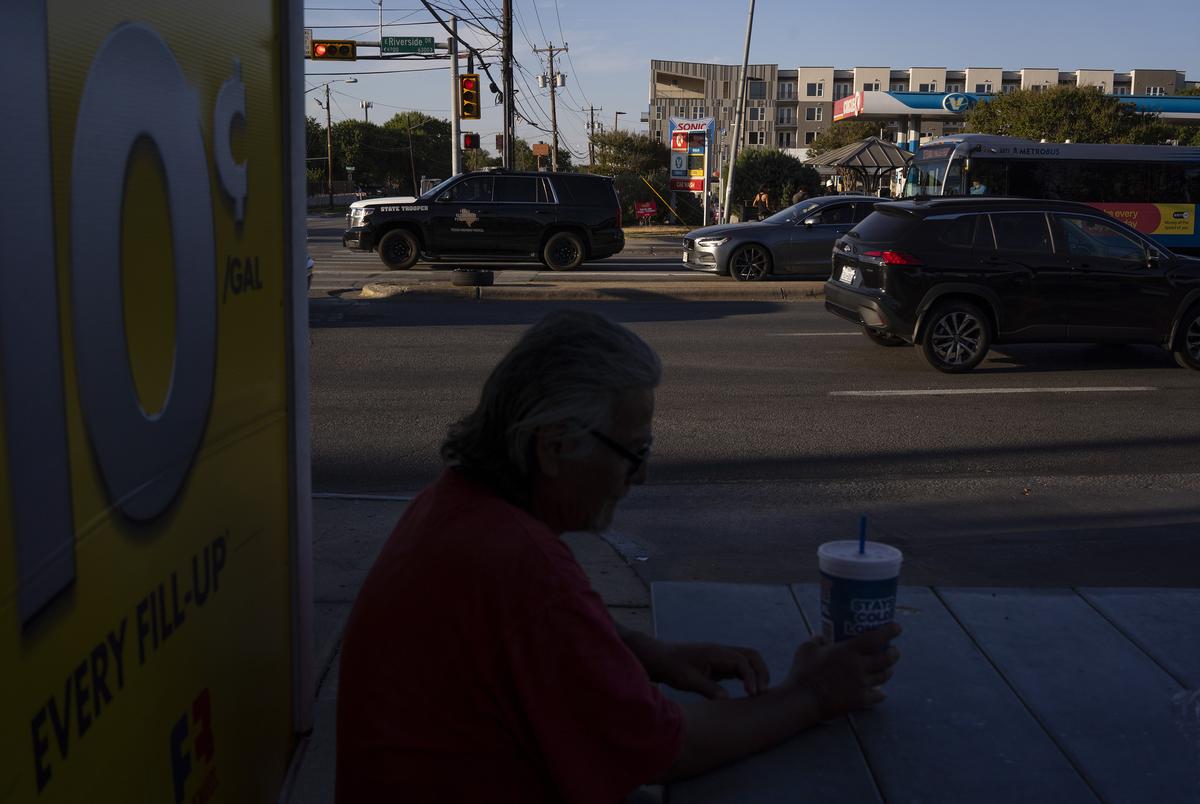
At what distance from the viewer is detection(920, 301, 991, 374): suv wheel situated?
10.9 metres

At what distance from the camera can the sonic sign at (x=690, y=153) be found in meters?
38.1

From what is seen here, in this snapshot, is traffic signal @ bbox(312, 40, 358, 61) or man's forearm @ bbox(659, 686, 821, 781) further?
traffic signal @ bbox(312, 40, 358, 61)

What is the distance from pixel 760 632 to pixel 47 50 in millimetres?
1972

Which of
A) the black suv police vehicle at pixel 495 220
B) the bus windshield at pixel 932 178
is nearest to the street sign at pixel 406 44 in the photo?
the black suv police vehicle at pixel 495 220

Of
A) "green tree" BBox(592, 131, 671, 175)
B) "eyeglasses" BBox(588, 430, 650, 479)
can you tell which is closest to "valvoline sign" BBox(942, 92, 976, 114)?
"green tree" BBox(592, 131, 671, 175)

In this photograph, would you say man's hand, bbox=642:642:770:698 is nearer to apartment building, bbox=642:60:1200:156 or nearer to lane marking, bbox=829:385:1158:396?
lane marking, bbox=829:385:1158:396

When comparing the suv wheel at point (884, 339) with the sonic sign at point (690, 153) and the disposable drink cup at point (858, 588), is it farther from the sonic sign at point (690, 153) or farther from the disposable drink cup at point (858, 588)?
the sonic sign at point (690, 153)

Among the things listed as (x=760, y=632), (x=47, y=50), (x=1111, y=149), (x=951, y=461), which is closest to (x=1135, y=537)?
(x=951, y=461)

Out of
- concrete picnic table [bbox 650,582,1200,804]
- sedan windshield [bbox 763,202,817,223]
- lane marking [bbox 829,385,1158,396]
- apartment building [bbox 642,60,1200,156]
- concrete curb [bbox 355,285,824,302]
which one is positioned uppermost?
apartment building [bbox 642,60,1200,156]

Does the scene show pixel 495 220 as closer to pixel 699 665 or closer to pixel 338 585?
pixel 338 585

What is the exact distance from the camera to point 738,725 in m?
2.10

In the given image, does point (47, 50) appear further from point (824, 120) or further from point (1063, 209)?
point (824, 120)

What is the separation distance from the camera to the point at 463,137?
30250mm

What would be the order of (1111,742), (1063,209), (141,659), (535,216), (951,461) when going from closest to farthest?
(141,659)
(1111,742)
(951,461)
(1063,209)
(535,216)
